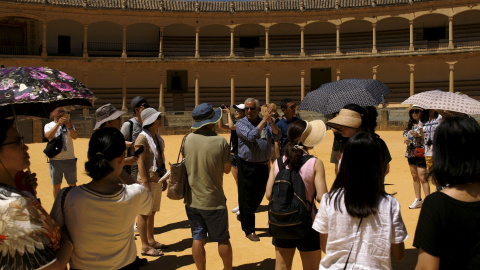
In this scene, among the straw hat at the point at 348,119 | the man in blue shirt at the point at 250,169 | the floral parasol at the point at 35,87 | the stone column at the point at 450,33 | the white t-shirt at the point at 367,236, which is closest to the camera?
the white t-shirt at the point at 367,236

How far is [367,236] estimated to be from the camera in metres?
2.40

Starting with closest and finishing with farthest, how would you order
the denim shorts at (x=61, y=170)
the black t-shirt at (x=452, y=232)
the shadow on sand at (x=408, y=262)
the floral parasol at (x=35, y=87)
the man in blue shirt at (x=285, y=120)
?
the black t-shirt at (x=452, y=232) → the floral parasol at (x=35, y=87) → the shadow on sand at (x=408, y=262) → the denim shorts at (x=61, y=170) → the man in blue shirt at (x=285, y=120)

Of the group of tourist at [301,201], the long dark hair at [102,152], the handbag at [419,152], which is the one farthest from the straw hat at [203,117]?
the handbag at [419,152]

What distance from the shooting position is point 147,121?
4.86m

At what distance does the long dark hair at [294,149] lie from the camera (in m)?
3.31

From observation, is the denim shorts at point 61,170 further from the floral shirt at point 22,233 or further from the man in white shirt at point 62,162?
the floral shirt at point 22,233

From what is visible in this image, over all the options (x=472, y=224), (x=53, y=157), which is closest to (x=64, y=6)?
(x=53, y=157)

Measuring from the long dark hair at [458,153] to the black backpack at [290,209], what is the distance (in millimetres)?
1276

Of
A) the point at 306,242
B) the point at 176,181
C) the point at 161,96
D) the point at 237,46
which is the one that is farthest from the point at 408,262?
the point at 237,46

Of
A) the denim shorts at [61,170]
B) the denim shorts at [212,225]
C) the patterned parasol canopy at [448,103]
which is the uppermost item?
the patterned parasol canopy at [448,103]

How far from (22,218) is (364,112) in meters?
3.15

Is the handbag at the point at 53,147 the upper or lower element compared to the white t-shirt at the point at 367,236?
upper

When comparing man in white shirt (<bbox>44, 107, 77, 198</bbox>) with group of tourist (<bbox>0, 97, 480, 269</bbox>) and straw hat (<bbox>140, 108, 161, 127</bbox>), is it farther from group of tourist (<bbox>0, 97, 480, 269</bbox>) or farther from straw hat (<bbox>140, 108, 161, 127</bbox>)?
group of tourist (<bbox>0, 97, 480, 269</bbox>)

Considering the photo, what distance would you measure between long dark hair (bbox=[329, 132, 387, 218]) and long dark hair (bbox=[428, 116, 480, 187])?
380 mm
